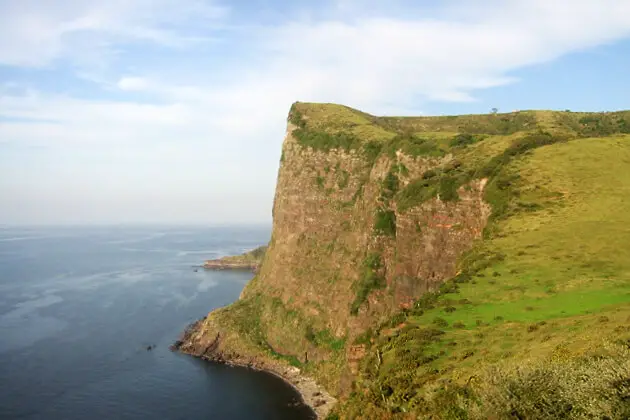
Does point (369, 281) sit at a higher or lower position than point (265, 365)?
higher

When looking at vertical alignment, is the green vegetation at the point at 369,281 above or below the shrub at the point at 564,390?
below

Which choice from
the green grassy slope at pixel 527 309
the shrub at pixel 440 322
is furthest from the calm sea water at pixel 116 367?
the shrub at pixel 440 322

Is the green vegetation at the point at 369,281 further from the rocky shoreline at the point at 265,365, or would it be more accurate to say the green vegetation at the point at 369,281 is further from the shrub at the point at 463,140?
the shrub at the point at 463,140

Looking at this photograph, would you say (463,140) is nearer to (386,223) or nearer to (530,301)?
(386,223)

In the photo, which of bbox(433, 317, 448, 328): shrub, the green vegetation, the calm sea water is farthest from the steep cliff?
the calm sea water

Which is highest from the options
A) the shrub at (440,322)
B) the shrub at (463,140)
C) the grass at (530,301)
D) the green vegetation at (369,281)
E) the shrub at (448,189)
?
the shrub at (463,140)

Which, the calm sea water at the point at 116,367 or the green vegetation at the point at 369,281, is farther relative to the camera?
the green vegetation at the point at 369,281

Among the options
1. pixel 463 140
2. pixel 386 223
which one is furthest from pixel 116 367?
pixel 463 140

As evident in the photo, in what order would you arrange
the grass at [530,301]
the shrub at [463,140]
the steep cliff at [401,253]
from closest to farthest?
the grass at [530,301], the steep cliff at [401,253], the shrub at [463,140]
